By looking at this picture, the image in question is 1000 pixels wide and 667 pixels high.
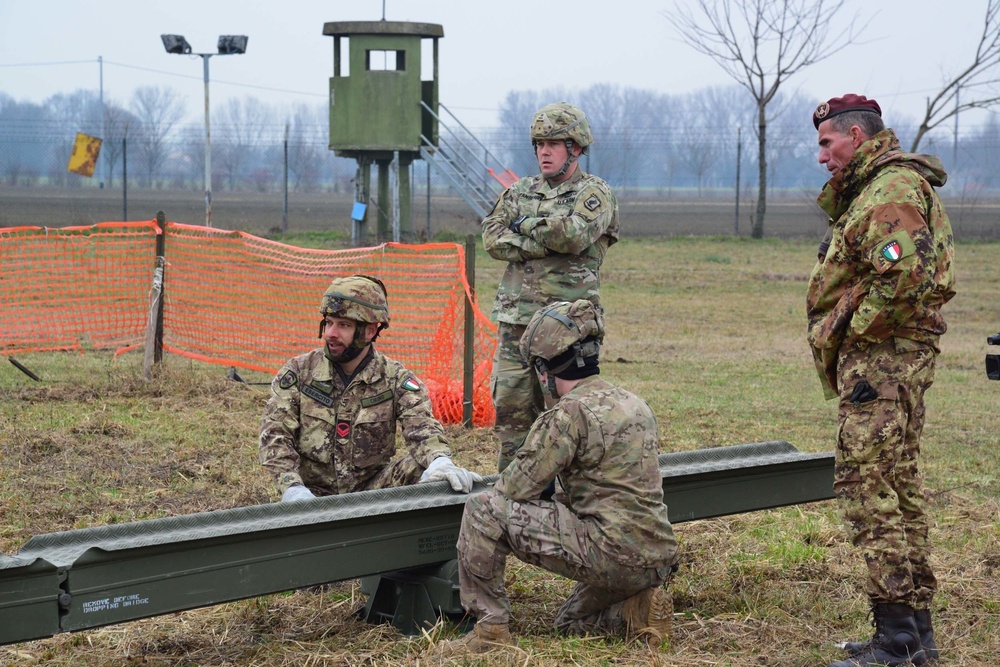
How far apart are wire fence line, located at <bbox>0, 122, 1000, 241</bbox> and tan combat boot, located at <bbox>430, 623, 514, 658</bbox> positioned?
1439 centimetres

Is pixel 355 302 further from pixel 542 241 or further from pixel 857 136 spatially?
pixel 857 136

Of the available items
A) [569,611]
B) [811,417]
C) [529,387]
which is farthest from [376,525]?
[811,417]

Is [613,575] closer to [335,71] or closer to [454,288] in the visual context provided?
[454,288]

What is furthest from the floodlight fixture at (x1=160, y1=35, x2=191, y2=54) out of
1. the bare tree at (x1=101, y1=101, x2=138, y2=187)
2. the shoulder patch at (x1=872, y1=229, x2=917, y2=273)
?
the bare tree at (x1=101, y1=101, x2=138, y2=187)

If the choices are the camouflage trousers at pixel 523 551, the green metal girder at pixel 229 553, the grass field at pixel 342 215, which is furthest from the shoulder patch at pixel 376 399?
the grass field at pixel 342 215

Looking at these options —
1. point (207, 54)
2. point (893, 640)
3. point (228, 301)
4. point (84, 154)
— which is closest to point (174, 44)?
point (207, 54)

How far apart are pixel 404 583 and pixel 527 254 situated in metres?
1.97

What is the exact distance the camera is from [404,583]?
4641mm

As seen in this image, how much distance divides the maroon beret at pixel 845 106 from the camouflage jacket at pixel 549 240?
177 cm

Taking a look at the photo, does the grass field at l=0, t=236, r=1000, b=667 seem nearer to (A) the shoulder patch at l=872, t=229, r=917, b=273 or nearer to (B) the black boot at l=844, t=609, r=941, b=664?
(B) the black boot at l=844, t=609, r=941, b=664

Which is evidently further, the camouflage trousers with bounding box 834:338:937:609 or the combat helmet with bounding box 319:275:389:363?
the combat helmet with bounding box 319:275:389:363

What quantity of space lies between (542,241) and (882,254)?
2185 millimetres

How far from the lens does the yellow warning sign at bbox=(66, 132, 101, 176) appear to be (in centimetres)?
2130

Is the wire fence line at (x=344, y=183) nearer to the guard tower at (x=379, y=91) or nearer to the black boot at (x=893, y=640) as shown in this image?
the guard tower at (x=379, y=91)
